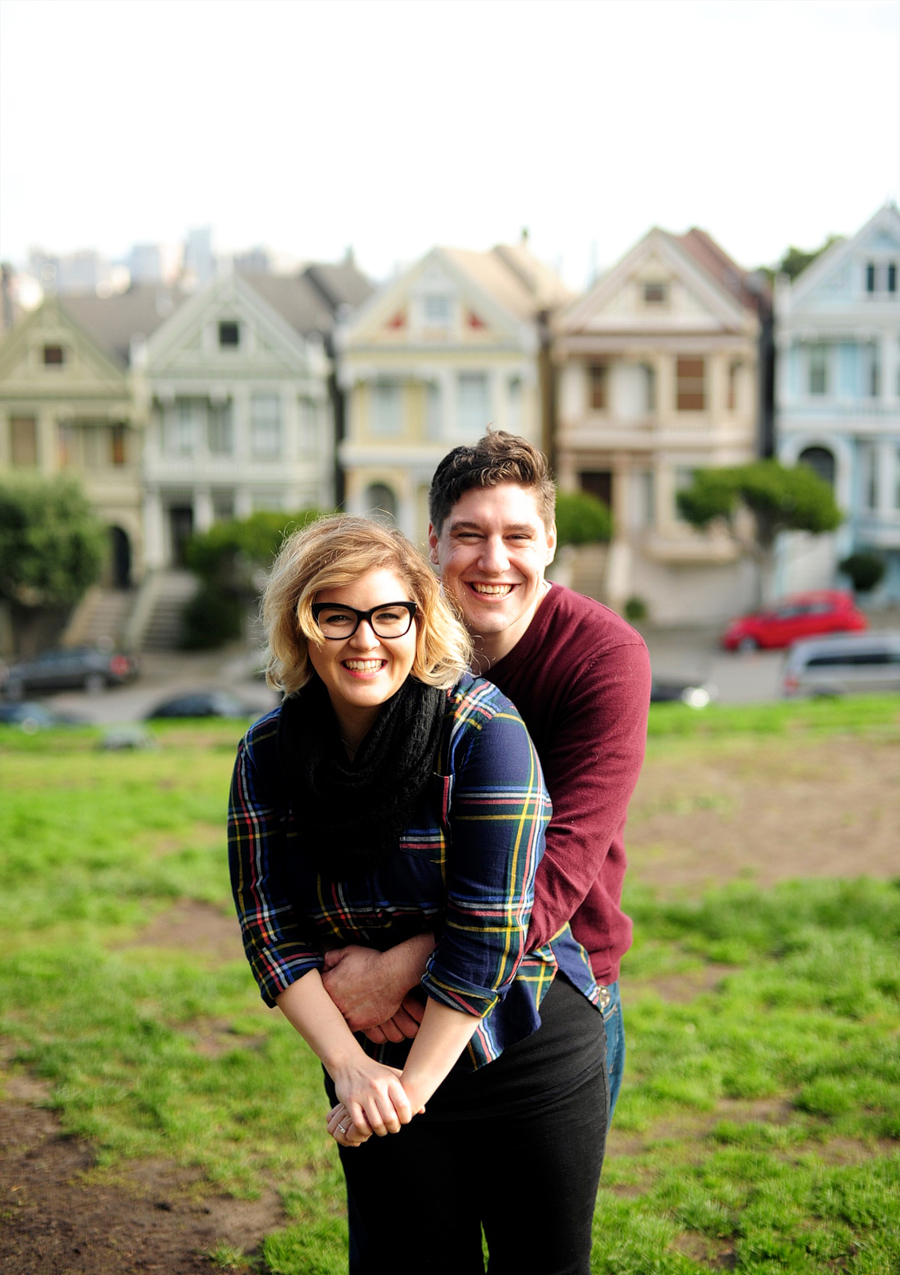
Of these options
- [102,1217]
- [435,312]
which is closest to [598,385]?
[435,312]

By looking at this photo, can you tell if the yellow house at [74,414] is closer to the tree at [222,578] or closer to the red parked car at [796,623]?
the tree at [222,578]

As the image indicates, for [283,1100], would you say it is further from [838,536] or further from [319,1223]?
[838,536]

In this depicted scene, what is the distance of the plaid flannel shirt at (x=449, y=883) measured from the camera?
2848 mm

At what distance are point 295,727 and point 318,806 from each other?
21 cm

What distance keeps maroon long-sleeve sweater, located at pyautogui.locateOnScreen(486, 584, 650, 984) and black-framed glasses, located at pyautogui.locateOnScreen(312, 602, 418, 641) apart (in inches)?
19.4

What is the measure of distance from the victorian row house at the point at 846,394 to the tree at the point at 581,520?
5.39m

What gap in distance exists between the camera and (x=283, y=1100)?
18.6ft

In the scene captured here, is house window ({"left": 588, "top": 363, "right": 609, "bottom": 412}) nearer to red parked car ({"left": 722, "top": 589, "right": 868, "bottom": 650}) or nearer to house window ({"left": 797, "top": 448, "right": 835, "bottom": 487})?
house window ({"left": 797, "top": 448, "right": 835, "bottom": 487})

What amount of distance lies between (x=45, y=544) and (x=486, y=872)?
108 ft

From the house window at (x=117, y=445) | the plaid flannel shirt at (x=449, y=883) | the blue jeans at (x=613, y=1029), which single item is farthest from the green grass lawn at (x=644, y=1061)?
the house window at (x=117, y=445)

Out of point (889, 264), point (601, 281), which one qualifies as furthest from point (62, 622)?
point (889, 264)

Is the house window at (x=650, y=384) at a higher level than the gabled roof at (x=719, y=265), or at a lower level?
lower

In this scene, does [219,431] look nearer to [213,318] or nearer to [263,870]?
[213,318]

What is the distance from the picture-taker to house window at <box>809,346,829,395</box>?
36062 millimetres
